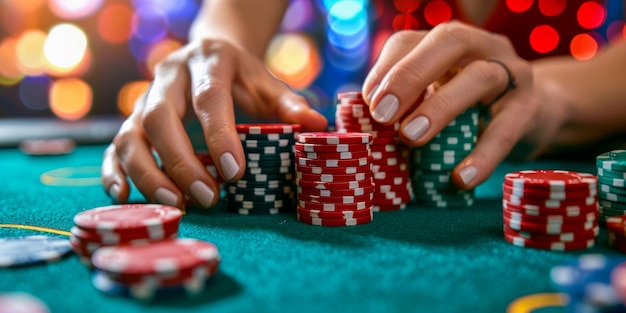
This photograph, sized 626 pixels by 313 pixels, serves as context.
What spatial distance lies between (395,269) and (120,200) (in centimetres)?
128

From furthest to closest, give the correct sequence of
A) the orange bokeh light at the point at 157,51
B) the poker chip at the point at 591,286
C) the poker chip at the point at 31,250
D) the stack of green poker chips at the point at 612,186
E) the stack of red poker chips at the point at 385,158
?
1. the orange bokeh light at the point at 157,51
2. the stack of red poker chips at the point at 385,158
3. the stack of green poker chips at the point at 612,186
4. the poker chip at the point at 31,250
5. the poker chip at the point at 591,286

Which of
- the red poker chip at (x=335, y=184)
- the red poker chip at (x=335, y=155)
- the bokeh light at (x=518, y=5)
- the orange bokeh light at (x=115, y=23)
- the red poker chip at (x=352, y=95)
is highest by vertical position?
the orange bokeh light at (x=115, y=23)

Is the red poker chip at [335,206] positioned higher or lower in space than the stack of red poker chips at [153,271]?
lower

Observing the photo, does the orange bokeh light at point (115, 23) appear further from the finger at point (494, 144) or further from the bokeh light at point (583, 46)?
the finger at point (494, 144)

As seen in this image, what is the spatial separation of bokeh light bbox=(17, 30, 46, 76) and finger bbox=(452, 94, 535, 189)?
9366 mm

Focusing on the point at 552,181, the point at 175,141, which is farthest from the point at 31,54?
the point at 552,181

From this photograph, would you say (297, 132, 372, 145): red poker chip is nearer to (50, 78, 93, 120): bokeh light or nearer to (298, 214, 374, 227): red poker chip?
(298, 214, 374, 227): red poker chip

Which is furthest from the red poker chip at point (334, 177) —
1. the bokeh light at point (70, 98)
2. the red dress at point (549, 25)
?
the bokeh light at point (70, 98)

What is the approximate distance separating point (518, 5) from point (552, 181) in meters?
3.16

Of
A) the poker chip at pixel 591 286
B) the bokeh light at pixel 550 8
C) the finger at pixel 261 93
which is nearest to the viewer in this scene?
the poker chip at pixel 591 286

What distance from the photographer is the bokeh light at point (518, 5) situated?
432cm

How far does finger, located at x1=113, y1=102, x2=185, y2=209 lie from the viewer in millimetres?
2029

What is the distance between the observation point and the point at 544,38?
4.34 metres

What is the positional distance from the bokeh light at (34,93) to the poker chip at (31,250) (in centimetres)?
886
